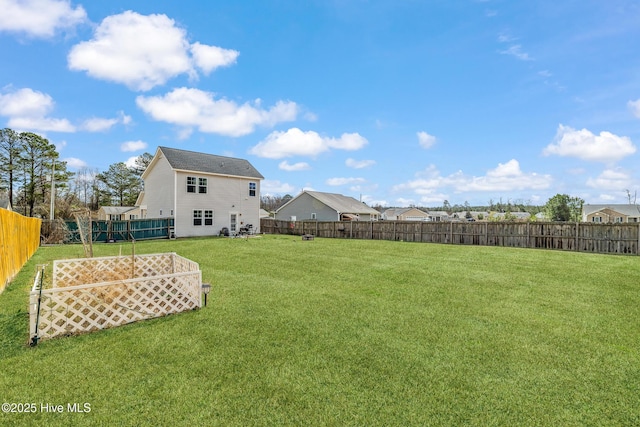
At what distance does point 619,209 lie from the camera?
46156 mm

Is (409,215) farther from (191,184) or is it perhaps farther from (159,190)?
(159,190)

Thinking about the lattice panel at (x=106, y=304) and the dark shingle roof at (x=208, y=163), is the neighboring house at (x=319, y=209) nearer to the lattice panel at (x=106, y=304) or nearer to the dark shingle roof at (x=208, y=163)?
the dark shingle roof at (x=208, y=163)

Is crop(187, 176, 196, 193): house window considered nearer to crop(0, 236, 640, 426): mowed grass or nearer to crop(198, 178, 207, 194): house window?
crop(198, 178, 207, 194): house window

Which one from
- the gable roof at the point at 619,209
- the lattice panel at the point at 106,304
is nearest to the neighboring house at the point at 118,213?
the lattice panel at the point at 106,304

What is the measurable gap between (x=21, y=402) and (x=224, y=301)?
343 cm

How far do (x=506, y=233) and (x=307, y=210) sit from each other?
70.1 feet

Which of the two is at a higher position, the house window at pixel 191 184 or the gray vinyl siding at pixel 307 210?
the house window at pixel 191 184

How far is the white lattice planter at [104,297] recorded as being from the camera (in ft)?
14.5

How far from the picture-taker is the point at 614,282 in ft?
26.6

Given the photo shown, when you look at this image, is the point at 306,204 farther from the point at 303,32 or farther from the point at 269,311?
the point at 269,311

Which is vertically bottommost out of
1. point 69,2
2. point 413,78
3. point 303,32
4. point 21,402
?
point 21,402

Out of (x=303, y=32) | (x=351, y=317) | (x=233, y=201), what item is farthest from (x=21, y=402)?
(x=233, y=201)

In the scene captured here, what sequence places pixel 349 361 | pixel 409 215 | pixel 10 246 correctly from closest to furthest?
pixel 349 361
pixel 10 246
pixel 409 215

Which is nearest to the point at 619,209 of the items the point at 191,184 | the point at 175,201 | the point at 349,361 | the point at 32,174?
the point at 191,184
